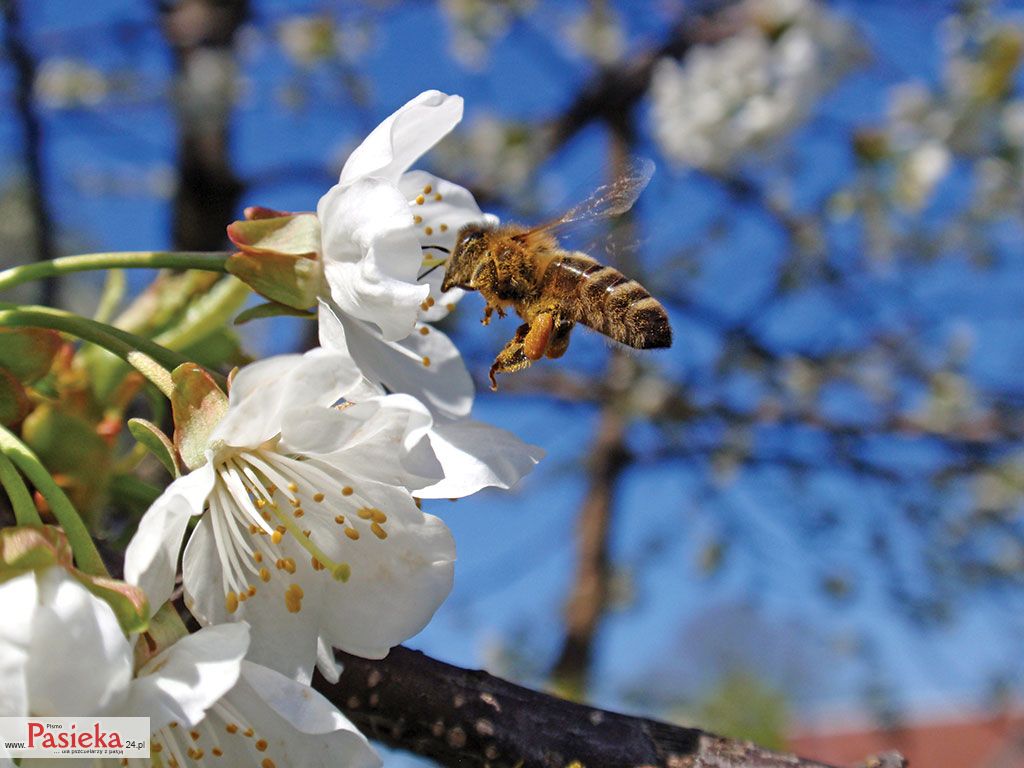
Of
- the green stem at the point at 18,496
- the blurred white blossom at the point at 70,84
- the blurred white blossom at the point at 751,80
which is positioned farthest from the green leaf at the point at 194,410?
the blurred white blossom at the point at 70,84

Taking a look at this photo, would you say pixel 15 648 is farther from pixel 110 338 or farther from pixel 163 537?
pixel 110 338

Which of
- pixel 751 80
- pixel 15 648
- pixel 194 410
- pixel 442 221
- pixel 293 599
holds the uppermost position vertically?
pixel 751 80

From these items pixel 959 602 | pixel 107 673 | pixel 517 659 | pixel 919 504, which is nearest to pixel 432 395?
pixel 107 673

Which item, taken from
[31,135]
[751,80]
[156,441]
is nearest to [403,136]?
[156,441]

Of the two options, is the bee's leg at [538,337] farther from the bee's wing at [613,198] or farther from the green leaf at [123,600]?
the green leaf at [123,600]

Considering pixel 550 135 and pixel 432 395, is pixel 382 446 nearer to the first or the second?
pixel 432 395

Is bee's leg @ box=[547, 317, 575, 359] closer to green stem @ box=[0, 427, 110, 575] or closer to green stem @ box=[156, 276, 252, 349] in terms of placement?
green stem @ box=[156, 276, 252, 349]

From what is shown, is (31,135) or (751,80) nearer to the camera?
(31,135)
